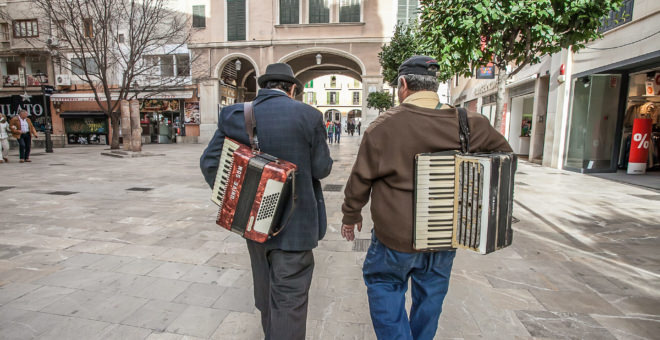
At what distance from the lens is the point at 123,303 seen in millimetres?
2777

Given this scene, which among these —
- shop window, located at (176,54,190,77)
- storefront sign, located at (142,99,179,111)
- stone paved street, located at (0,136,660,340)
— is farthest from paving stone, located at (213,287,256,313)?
storefront sign, located at (142,99,179,111)

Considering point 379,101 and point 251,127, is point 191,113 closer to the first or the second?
point 379,101

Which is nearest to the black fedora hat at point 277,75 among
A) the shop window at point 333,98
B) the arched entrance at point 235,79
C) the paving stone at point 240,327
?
the paving stone at point 240,327

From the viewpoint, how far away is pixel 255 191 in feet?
5.68

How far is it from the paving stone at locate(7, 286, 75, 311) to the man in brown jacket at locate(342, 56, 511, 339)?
103 inches

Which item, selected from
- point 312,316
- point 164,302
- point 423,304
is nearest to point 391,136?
point 423,304

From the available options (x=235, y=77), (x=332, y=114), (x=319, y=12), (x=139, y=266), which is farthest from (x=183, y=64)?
(x=332, y=114)

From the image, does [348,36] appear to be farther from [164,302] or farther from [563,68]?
[164,302]

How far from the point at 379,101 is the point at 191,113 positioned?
592 inches

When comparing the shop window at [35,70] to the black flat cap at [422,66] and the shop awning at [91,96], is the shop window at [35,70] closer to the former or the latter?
the shop awning at [91,96]

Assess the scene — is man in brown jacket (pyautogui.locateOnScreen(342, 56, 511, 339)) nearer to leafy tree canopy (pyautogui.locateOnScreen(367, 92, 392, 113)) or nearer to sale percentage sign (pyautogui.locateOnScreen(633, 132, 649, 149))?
sale percentage sign (pyautogui.locateOnScreen(633, 132, 649, 149))

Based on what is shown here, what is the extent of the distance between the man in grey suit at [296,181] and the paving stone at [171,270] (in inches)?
67.0

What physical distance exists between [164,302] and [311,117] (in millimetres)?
2052

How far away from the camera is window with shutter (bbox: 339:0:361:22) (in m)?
22.2
